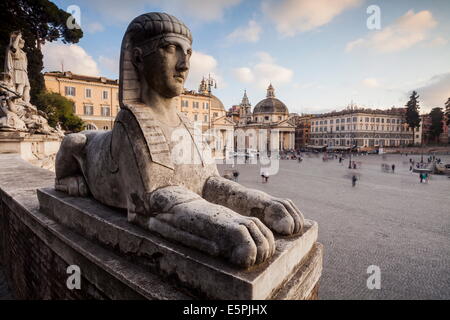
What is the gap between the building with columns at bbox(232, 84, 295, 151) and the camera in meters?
69.6

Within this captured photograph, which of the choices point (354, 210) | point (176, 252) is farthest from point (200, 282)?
point (354, 210)

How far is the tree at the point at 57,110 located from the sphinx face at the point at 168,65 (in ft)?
79.8

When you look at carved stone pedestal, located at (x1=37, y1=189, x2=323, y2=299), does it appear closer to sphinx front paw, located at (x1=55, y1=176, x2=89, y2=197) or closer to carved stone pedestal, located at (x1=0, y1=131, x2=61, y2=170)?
sphinx front paw, located at (x1=55, y1=176, x2=89, y2=197)

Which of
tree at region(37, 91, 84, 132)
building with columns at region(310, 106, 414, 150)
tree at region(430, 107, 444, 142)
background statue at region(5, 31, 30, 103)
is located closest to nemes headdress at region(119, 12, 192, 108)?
background statue at region(5, 31, 30, 103)

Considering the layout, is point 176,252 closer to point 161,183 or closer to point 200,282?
point 200,282

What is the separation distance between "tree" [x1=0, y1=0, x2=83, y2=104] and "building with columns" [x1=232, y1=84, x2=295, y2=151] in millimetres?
46255

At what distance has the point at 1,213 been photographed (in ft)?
16.0

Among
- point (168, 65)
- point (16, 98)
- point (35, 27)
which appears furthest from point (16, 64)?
point (168, 65)

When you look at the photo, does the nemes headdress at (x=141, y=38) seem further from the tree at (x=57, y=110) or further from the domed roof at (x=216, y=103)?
the domed roof at (x=216, y=103)

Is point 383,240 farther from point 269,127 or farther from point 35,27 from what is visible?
point 269,127

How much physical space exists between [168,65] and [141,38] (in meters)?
0.33

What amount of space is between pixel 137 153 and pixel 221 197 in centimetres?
82

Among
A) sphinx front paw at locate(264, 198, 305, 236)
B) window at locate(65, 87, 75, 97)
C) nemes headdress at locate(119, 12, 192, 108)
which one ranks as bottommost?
sphinx front paw at locate(264, 198, 305, 236)

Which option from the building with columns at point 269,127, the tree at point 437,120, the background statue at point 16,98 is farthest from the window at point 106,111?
the tree at point 437,120
